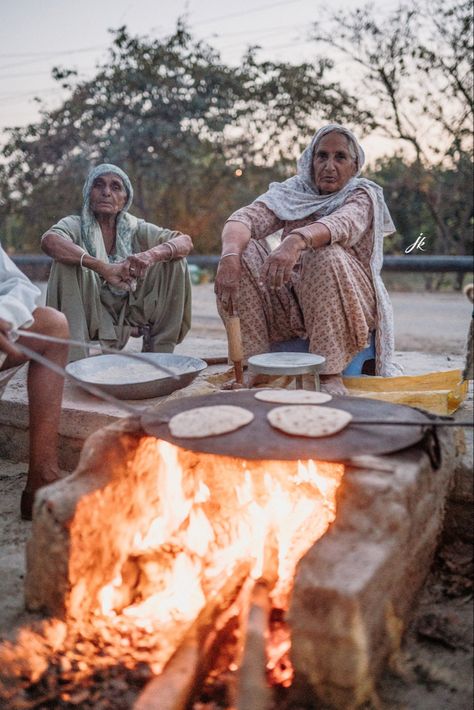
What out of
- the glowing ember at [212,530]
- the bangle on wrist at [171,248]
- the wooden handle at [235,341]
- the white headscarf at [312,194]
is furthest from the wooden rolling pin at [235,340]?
the bangle on wrist at [171,248]

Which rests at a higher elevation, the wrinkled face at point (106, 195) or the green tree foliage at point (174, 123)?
the green tree foliage at point (174, 123)

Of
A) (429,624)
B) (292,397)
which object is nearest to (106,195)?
(292,397)

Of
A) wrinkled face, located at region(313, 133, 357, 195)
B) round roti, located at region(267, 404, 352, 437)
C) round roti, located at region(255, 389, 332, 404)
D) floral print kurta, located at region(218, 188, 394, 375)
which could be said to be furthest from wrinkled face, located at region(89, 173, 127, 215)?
round roti, located at region(267, 404, 352, 437)

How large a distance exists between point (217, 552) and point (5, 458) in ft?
5.74

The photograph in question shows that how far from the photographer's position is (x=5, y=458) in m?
3.26

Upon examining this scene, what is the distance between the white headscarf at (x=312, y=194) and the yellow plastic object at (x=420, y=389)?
0.89 m

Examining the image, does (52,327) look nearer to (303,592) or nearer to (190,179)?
(303,592)

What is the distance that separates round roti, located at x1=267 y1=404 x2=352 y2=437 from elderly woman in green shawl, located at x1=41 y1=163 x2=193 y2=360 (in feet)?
6.91

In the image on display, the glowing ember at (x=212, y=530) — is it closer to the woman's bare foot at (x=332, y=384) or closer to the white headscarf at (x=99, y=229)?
the woman's bare foot at (x=332, y=384)

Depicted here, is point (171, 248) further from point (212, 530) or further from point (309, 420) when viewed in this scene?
point (309, 420)

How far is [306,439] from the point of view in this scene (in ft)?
5.70

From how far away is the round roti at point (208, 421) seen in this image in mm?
1800

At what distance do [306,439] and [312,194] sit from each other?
2.15 meters

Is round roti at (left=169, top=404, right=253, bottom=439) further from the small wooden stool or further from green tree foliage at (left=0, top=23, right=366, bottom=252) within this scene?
green tree foliage at (left=0, top=23, right=366, bottom=252)
